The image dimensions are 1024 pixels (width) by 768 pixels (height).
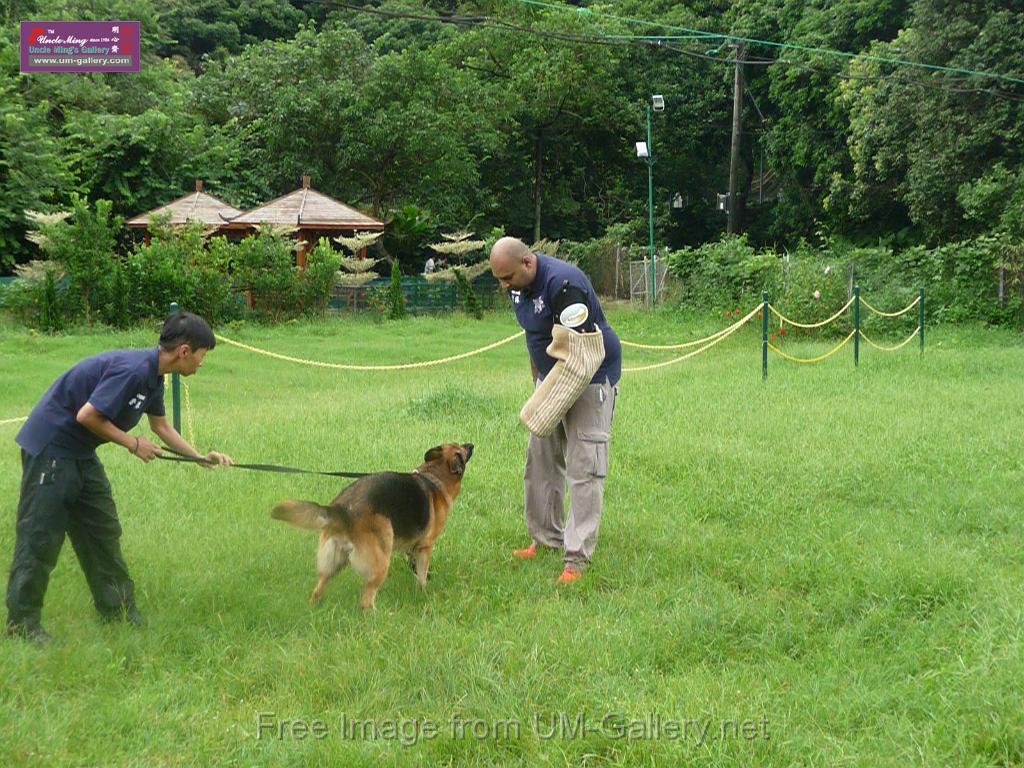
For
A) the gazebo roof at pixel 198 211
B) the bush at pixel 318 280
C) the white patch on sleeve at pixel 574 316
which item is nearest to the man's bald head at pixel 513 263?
the white patch on sleeve at pixel 574 316

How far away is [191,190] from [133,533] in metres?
27.0

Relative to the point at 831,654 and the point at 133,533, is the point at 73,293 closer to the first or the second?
the point at 133,533

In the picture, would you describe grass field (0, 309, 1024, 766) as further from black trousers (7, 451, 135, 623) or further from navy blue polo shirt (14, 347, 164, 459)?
navy blue polo shirt (14, 347, 164, 459)

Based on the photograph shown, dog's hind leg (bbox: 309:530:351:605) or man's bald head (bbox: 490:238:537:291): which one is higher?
man's bald head (bbox: 490:238:537:291)

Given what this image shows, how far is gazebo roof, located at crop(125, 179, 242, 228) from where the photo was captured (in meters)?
25.9


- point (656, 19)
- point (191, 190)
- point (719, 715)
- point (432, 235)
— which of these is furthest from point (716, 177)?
point (719, 715)

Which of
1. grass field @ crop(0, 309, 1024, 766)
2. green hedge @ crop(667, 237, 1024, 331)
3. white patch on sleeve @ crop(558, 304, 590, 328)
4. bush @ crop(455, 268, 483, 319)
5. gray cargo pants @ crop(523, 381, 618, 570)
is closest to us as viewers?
grass field @ crop(0, 309, 1024, 766)

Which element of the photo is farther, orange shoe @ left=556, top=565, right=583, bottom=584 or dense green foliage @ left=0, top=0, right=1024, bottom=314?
dense green foliage @ left=0, top=0, right=1024, bottom=314

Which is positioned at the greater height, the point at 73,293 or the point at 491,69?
the point at 491,69

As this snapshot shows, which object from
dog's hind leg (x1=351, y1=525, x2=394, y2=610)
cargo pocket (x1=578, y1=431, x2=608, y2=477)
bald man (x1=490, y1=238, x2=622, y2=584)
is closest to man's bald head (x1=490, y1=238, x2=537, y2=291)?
bald man (x1=490, y1=238, x2=622, y2=584)

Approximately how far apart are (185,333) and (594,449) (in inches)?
89.3

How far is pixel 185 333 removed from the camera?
4293mm

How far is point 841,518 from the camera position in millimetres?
6297

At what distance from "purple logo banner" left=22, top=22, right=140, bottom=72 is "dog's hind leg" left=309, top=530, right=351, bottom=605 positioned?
30.3 meters
